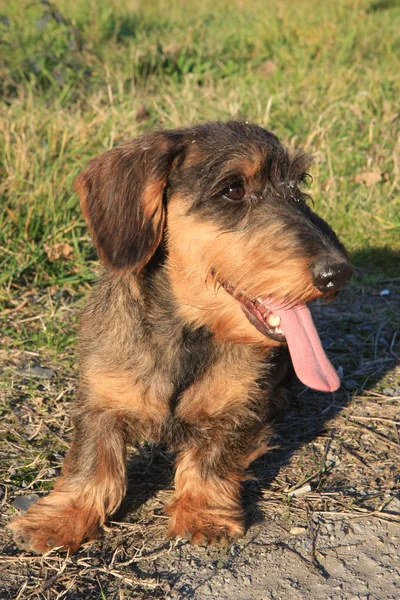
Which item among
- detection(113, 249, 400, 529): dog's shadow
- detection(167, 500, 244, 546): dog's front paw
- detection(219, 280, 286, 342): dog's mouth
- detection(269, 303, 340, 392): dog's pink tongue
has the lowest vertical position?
detection(113, 249, 400, 529): dog's shadow

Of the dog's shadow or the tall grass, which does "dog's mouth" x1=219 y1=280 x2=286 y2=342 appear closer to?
the dog's shadow

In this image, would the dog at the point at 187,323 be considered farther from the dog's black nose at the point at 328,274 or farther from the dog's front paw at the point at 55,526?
the dog's black nose at the point at 328,274

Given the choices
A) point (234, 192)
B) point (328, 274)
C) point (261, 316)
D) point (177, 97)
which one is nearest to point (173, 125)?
point (177, 97)

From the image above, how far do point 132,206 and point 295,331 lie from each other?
840mm

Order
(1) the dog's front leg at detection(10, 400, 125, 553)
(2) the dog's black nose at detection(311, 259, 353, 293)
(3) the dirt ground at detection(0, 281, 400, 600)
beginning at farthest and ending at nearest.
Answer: (1) the dog's front leg at detection(10, 400, 125, 553)
(3) the dirt ground at detection(0, 281, 400, 600)
(2) the dog's black nose at detection(311, 259, 353, 293)

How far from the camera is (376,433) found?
4211 mm

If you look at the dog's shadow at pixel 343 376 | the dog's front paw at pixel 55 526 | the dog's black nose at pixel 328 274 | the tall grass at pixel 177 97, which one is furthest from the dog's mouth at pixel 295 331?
the tall grass at pixel 177 97

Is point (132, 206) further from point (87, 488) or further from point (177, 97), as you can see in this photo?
point (177, 97)

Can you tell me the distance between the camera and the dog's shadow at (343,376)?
12.5ft

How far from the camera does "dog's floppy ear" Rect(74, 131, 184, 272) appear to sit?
10.6 ft

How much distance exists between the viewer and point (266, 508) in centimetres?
362

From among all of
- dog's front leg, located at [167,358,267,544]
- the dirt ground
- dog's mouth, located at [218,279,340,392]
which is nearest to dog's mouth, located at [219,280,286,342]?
dog's mouth, located at [218,279,340,392]

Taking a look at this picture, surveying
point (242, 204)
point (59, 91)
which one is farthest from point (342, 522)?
point (59, 91)

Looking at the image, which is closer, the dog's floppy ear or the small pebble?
the dog's floppy ear
